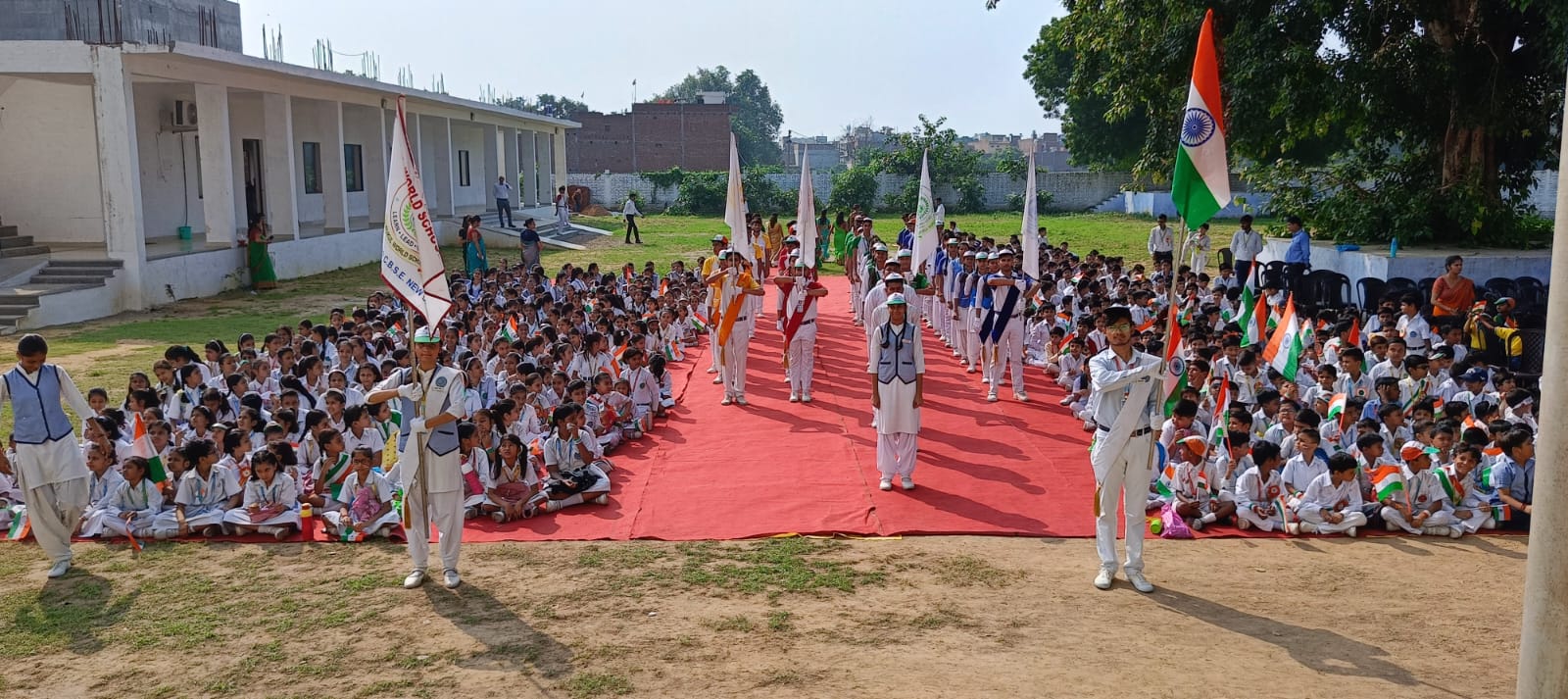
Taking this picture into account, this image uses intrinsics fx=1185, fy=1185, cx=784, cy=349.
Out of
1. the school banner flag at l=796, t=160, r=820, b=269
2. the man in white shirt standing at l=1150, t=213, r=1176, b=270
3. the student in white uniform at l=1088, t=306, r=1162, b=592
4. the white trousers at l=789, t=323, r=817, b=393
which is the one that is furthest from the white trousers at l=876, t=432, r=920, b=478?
the man in white shirt standing at l=1150, t=213, r=1176, b=270

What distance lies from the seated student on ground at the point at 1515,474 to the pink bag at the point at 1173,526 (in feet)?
7.08

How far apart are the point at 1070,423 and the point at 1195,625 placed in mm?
5096

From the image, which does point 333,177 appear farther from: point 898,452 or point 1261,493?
point 1261,493

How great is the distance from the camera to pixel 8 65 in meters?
17.4

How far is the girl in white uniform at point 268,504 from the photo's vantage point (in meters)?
8.01

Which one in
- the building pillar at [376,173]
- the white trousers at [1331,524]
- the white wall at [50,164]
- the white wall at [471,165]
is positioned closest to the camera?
the white trousers at [1331,524]

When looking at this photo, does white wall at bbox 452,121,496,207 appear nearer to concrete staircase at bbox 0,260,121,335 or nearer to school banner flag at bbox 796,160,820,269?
concrete staircase at bbox 0,260,121,335

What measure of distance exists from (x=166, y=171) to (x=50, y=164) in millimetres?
2152

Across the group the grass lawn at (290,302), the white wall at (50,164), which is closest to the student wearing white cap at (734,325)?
the grass lawn at (290,302)

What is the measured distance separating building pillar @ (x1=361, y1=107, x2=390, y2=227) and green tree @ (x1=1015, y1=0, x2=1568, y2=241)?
1680 centimetres

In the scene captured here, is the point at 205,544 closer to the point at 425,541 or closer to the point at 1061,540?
the point at 425,541

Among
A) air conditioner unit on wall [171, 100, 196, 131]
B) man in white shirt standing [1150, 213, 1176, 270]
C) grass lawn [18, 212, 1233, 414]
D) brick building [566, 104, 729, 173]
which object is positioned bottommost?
grass lawn [18, 212, 1233, 414]

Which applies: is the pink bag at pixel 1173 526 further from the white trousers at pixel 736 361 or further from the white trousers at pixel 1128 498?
the white trousers at pixel 736 361

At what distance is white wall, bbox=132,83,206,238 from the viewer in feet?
72.2
